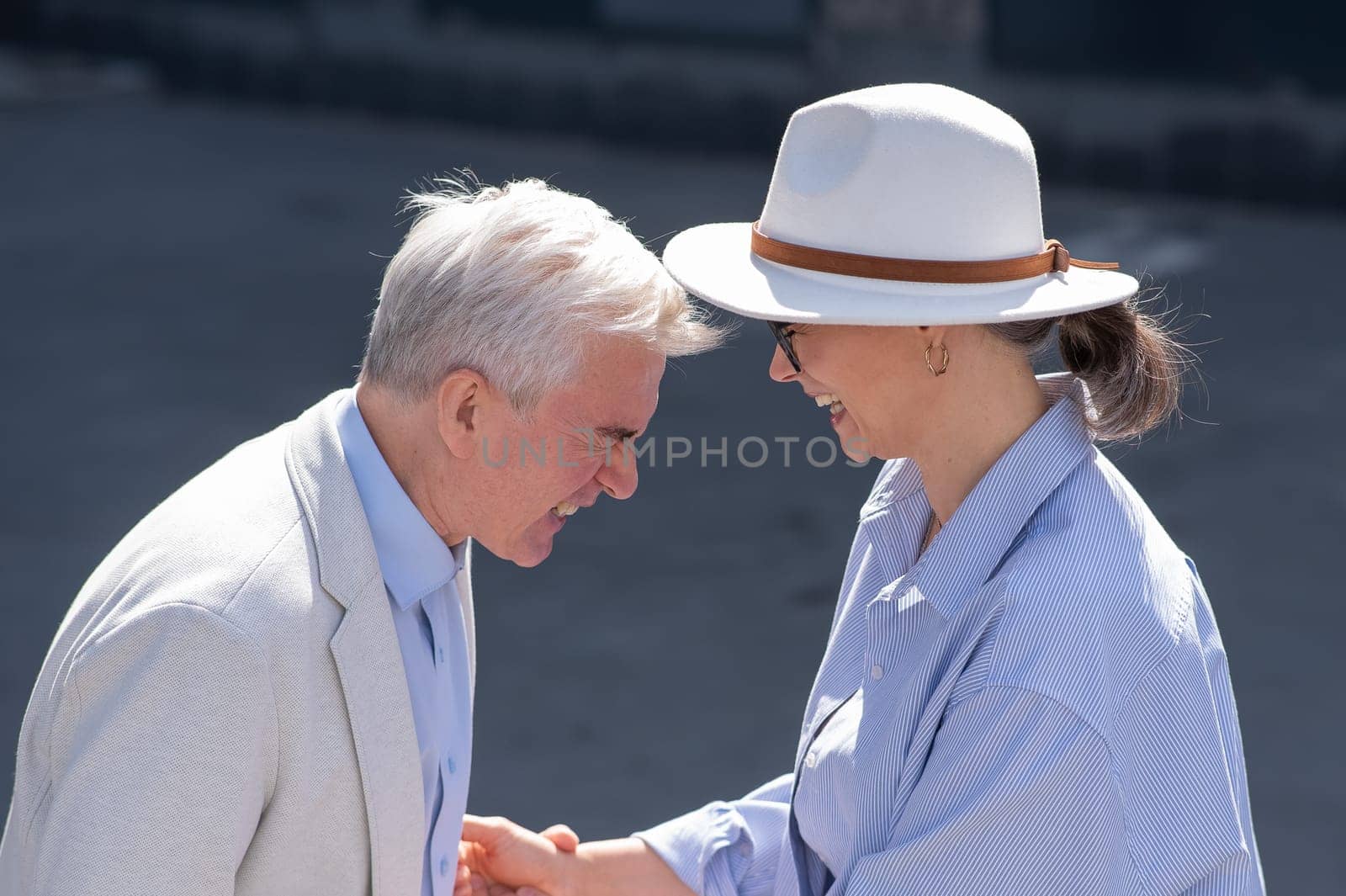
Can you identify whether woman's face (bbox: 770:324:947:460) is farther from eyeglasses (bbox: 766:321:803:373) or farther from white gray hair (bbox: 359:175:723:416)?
white gray hair (bbox: 359:175:723:416)

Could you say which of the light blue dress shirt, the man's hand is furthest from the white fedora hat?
the man's hand

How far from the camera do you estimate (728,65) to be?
10641mm

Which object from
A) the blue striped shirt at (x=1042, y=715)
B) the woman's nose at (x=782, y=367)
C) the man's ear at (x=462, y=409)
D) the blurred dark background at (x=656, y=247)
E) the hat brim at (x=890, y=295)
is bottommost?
the blurred dark background at (x=656, y=247)

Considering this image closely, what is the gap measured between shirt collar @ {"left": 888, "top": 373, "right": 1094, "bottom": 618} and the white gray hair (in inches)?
19.9

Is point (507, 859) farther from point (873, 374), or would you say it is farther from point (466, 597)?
point (873, 374)

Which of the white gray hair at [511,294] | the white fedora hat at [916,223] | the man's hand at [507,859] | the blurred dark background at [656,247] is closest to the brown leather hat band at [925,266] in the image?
the white fedora hat at [916,223]

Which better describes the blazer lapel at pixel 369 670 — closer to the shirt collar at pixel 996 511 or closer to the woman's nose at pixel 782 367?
the woman's nose at pixel 782 367

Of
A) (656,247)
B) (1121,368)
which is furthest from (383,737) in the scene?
(656,247)

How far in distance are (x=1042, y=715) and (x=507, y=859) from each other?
105 cm

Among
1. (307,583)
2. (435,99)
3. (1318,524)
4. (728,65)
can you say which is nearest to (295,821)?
(307,583)

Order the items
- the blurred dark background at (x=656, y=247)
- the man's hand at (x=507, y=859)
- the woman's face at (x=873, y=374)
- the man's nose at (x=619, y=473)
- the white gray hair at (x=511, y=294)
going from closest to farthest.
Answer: the woman's face at (x=873, y=374) < the white gray hair at (x=511, y=294) < the man's nose at (x=619, y=473) < the man's hand at (x=507, y=859) < the blurred dark background at (x=656, y=247)

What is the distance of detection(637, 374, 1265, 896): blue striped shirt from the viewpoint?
168cm

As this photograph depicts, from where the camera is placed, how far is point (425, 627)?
211 cm

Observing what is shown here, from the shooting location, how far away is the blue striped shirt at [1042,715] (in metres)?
1.68
